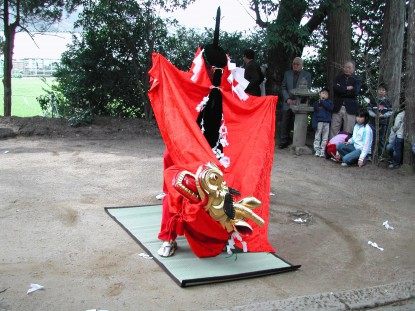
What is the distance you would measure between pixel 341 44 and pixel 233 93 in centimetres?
685

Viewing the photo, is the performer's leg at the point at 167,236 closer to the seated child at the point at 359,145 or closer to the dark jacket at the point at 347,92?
the seated child at the point at 359,145

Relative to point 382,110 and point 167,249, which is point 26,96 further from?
point 167,249

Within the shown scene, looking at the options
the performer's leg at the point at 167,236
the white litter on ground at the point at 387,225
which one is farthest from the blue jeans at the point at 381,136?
the performer's leg at the point at 167,236

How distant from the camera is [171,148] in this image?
4.73 metres

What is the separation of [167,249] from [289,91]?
6.37 m

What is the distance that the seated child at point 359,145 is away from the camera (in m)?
9.34

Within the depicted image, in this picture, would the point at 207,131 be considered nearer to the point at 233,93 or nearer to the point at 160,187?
the point at 233,93

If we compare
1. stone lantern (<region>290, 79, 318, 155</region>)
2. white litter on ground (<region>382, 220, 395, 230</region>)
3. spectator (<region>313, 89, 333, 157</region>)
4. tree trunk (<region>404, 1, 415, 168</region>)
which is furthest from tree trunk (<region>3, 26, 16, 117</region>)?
white litter on ground (<region>382, 220, 395, 230</region>)

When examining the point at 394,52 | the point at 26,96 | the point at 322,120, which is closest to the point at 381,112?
the point at 322,120

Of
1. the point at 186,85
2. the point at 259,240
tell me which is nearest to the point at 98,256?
the point at 259,240

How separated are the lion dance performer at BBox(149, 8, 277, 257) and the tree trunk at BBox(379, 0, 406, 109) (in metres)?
6.15

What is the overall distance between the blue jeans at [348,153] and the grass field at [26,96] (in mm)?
8420

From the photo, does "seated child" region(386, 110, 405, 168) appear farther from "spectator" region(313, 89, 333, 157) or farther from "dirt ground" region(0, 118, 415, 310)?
"spectator" region(313, 89, 333, 157)

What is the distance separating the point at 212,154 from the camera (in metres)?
4.75
